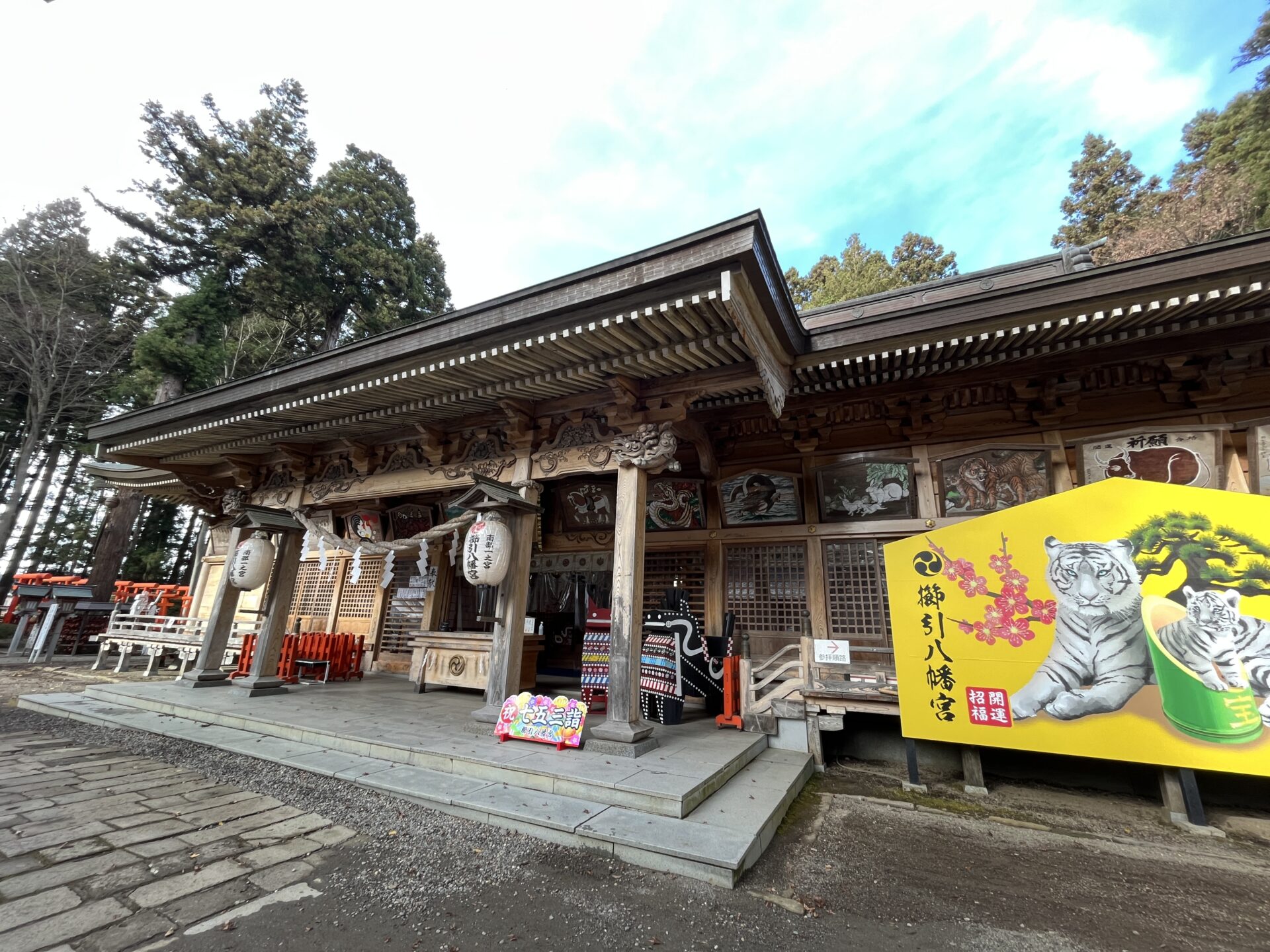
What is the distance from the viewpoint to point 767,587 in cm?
704

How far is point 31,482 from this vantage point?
20.1 meters

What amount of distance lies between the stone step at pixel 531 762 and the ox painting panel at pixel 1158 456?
15.7ft

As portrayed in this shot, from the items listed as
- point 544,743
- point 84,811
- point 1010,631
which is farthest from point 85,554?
point 1010,631

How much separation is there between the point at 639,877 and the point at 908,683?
3.23 metres

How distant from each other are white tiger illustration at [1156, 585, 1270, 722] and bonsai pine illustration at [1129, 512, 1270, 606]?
8cm

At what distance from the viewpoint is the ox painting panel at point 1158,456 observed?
5121 millimetres

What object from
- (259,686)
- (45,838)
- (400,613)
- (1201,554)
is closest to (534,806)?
(45,838)

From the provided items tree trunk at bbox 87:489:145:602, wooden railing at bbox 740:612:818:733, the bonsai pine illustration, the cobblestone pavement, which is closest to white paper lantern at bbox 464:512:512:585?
the cobblestone pavement

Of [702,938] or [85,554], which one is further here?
[85,554]

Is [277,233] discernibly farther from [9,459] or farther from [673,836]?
[673,836]

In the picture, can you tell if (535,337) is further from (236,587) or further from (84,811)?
(236,587)

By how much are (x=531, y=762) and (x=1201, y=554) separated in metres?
5.57

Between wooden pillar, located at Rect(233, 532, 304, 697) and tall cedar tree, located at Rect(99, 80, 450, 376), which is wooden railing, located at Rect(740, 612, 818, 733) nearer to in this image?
wooden pillar, located at Rect(233, 532, 304, 697)

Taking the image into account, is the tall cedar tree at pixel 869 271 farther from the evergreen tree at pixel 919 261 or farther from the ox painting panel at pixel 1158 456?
the ox painting panel at pixel 1158 456
